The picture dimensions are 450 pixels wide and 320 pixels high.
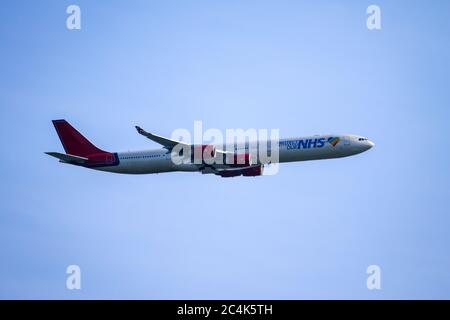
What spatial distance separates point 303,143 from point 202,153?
35.2 ft

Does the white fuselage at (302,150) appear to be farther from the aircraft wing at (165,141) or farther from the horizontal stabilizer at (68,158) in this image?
the horizontal stabilizer at (68,158)

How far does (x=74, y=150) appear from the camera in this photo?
95188mm

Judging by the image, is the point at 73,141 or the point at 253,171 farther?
the point at 73,141

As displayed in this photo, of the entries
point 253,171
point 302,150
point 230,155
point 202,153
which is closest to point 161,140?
point 202,153

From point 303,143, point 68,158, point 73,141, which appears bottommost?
point 68,158

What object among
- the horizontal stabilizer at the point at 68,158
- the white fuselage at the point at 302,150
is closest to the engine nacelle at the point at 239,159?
the white fuselage at the point at 302,150

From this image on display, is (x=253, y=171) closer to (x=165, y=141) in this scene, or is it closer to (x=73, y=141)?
(x=165, y=141)

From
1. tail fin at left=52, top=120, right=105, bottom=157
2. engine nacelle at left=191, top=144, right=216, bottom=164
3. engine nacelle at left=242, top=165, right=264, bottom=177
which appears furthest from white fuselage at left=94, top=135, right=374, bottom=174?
tail fin at left=52, top=120, right=105, bottom=157

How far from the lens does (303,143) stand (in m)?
86.1
